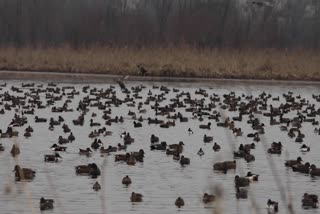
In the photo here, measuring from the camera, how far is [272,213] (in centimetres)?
1229

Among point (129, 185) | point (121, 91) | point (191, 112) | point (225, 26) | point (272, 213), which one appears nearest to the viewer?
point (272, 213)

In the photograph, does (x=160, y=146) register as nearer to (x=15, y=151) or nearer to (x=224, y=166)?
(x=224, y=166)

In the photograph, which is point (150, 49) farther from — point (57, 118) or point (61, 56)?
point (57, 118)

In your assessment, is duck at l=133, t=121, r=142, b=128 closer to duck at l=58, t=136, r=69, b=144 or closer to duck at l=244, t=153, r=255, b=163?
duck at l=58, t=136, r=69, b=144

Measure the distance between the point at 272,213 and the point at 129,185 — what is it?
2991 mm

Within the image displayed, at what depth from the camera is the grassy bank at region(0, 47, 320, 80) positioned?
4522 cm

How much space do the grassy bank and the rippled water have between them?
66.6 ft

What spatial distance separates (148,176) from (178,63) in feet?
98.8

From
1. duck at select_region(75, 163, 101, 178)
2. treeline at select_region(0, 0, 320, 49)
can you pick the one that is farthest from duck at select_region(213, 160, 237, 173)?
treeline at select_region(0, 0, 320, 49)

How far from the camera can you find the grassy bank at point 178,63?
4522cm

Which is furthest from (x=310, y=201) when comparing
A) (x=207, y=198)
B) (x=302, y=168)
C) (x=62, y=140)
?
(x=62, y=140)

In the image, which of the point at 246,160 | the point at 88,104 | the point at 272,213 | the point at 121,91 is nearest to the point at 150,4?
the point at 121,91

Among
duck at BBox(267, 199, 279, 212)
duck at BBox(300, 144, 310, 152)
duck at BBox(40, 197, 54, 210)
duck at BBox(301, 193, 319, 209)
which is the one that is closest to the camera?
duck at BBox(40, 197, 54, 210)

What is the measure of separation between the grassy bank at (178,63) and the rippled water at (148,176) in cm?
2031
